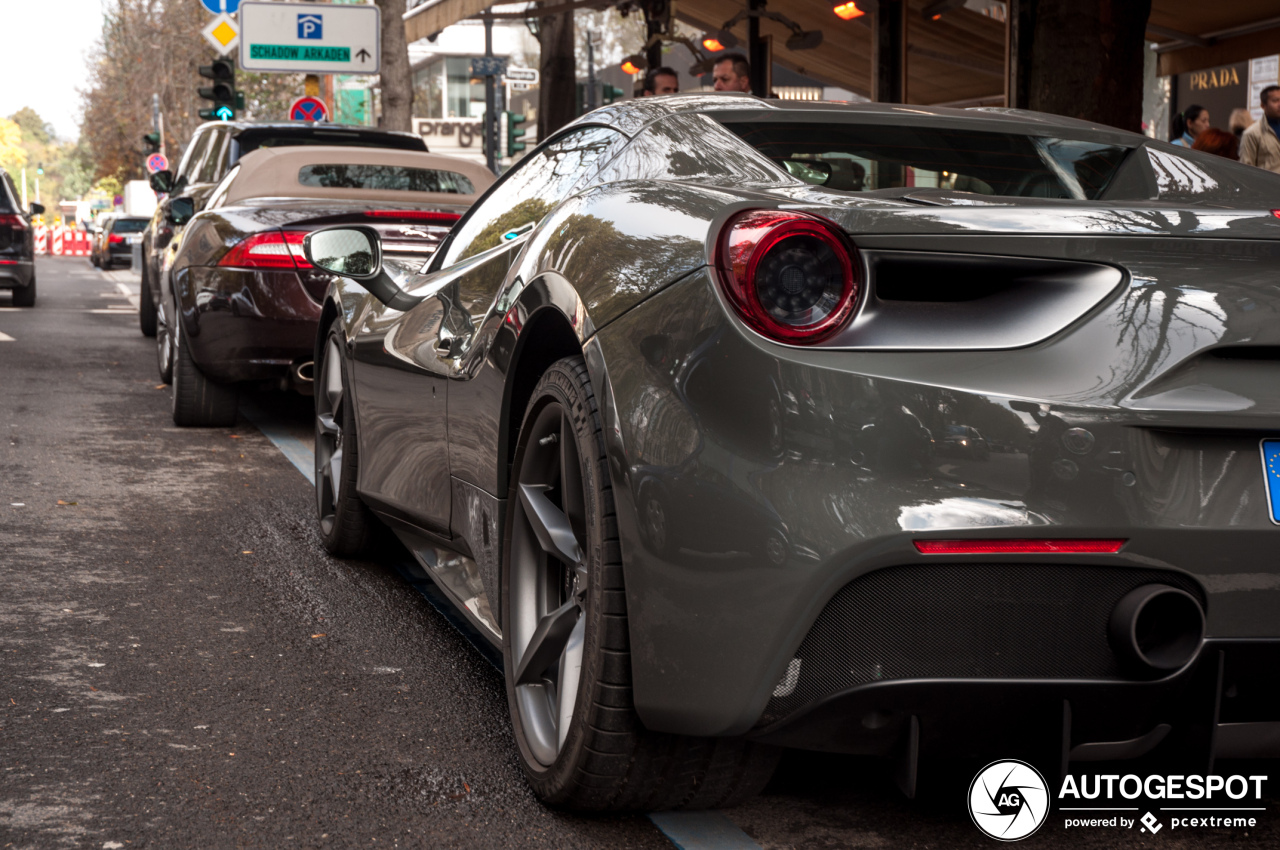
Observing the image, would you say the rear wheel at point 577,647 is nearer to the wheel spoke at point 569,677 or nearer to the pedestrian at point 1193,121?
the wheel spoke at point 569,677

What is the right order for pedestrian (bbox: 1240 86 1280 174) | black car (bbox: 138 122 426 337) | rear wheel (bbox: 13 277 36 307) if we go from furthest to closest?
1. rear wheel (bbox: 13 277 36 307)
2. black car (bbox: 138 122 426 337)
3. pedestrian (bbox: 1240 86 1280 174)

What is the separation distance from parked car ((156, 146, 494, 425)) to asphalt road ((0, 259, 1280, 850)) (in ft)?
4.37

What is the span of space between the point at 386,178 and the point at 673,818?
619 centimetres

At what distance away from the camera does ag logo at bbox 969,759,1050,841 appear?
264cm

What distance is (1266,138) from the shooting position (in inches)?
389

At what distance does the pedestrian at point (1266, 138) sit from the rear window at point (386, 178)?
5.20 metres

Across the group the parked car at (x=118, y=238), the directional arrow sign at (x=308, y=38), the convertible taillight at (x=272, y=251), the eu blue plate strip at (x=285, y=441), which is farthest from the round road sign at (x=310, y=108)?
the parked car at (x=118, y=238)

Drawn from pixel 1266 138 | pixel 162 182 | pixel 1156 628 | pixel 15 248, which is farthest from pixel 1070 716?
pixel 15 248

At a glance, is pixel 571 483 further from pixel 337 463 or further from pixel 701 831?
pixel 337 463

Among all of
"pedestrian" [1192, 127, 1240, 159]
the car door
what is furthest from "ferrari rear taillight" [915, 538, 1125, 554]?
"pedestrian" [1192, 127, 1240, 159]

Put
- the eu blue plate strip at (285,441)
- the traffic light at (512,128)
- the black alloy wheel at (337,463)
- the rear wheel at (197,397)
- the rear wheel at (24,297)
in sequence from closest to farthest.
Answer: the black alloy wheel at (337,463), the eu blue plate strip at (285,441), the rear wheel at (197,397), the rear wheel at (24,297), the traffic light at (512,128)

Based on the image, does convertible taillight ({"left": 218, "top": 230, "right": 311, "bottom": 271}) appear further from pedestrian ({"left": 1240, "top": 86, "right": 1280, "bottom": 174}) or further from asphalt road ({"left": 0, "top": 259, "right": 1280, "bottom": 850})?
pedestrian ({"left": 1240, "top": 86, "right": 1280, "bottom": 174})

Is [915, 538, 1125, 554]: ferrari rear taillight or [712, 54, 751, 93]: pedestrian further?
[712, 54, 751, 93]: pedestrian

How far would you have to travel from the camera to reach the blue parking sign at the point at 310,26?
58.7 feet
